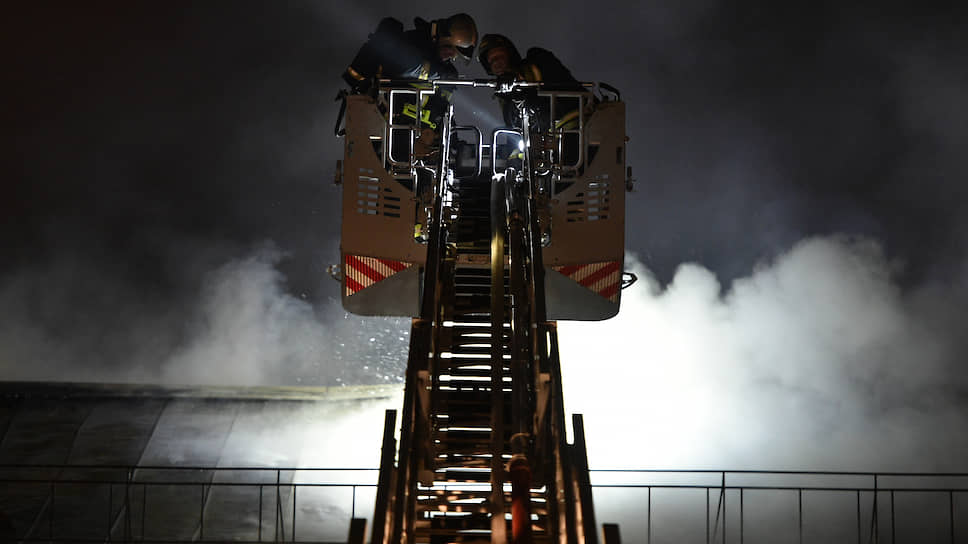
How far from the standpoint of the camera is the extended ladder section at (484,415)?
761 centimetres

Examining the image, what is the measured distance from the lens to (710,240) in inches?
842

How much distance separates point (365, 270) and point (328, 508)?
330 cm

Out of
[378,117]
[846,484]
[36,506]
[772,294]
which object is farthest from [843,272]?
[36,506]

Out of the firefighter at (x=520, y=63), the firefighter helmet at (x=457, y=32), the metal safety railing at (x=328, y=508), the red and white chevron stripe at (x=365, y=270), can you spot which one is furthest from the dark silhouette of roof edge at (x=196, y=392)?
the firefighter helmet at (x=457, y=32)

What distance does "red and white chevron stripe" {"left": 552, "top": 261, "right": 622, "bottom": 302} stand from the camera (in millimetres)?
12438

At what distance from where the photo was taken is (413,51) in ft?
44.4

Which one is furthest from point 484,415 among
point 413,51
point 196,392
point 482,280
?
point 196,392

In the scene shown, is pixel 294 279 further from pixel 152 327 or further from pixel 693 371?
pixel 693 371

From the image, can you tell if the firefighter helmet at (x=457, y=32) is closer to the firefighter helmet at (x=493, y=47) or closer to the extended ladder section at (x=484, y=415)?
the firefighter helmet at (x=493, y=47)

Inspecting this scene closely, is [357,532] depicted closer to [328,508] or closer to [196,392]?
[328,508]

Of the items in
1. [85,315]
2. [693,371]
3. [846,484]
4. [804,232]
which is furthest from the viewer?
[85,315]

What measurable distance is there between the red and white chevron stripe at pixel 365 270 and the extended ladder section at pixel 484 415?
3.66 ft

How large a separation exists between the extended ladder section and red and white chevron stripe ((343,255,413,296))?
43.9 inches

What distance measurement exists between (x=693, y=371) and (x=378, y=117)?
8.32m
